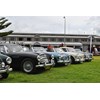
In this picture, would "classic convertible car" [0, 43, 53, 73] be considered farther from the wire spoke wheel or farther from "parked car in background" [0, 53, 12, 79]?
"parked car in background" [0, 53, 12, 79]

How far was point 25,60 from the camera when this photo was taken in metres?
11.0

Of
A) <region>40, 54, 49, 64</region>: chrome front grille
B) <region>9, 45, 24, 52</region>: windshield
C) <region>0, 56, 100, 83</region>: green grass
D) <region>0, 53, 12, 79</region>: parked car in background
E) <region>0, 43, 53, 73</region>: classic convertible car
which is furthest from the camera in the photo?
<region>9, 45, 24, 52</region>: windshield

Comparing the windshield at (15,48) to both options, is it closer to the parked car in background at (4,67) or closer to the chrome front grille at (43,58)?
the chrome front grille at (43,58)

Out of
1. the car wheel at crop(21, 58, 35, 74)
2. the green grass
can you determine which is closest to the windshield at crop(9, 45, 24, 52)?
the car wheel at crop(21, 58, 35, 74)

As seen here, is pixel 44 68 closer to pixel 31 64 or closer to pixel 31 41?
pixel 31 64

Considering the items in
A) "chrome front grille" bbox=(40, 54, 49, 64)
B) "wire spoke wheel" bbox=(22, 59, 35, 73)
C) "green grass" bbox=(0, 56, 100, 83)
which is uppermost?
"chrome front grille" bbox=(40, 54, 49, 64)

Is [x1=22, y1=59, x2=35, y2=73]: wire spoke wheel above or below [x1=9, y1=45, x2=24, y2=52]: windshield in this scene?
below

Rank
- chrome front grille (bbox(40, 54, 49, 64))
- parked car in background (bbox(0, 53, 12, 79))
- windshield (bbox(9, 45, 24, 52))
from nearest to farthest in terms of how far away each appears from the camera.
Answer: parked car in background (bbox(0, 53, 12, 79))
chrome front grille (bbox(40, 54, 49, 64))
windshield (bbox(9, 45, 24, 52))

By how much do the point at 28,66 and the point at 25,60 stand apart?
9.5 inches

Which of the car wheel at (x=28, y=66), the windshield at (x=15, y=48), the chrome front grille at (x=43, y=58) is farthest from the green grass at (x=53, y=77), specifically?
the windshield at (x=15, y=48)

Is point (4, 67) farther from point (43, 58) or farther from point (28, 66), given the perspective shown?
point (43, 58)

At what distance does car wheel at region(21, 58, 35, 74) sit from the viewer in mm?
10875

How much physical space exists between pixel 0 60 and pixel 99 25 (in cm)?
626
